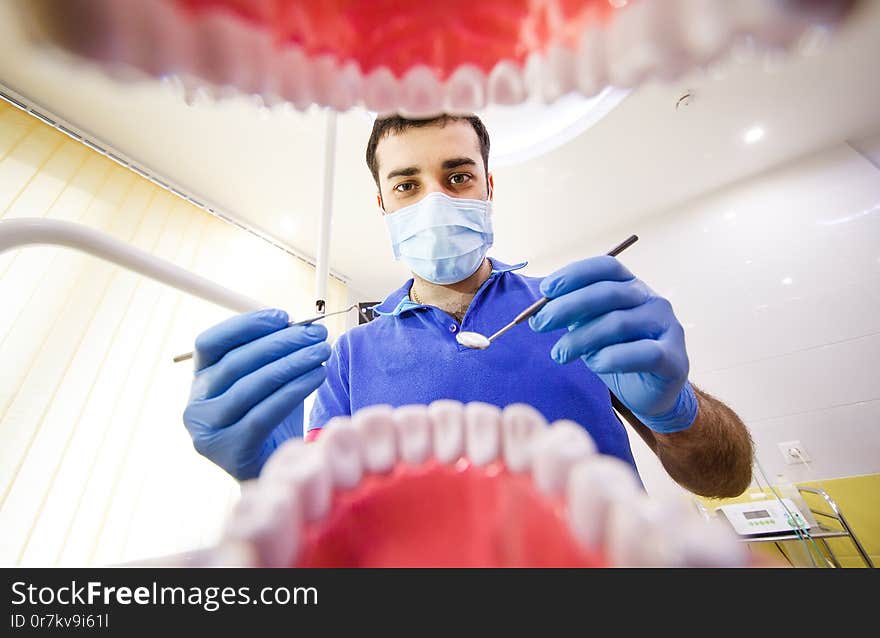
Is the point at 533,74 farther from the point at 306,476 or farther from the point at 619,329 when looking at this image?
the point at 619,329

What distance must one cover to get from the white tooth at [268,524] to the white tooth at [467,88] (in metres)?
0.24

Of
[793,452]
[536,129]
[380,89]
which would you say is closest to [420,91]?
[380,89]

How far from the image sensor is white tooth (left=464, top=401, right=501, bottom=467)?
257 mm

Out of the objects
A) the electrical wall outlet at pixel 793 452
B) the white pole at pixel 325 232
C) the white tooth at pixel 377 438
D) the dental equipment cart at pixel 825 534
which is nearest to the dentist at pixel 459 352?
the white pole at pixel 325 232

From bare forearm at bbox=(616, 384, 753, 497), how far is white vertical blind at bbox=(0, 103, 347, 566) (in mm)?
1357

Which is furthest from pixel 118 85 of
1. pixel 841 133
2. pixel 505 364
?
pixel 841 133

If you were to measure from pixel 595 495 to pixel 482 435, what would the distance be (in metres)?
0.10

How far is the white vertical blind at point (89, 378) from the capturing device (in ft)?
4.41

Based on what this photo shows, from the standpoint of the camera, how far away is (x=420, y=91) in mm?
247

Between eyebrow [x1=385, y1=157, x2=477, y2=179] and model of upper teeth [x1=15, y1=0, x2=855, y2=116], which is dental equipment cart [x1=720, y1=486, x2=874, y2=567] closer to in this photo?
eyebrow [x1=385, y1=157, x2=477, y2=179]

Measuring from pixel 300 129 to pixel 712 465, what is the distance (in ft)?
6.14

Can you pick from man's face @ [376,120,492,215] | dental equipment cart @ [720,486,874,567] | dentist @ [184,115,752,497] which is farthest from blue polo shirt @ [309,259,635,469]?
dental equipment cart @ [720,486,874,567]

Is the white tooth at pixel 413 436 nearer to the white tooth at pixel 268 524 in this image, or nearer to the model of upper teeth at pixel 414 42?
the white tooth at pixel 268 524
